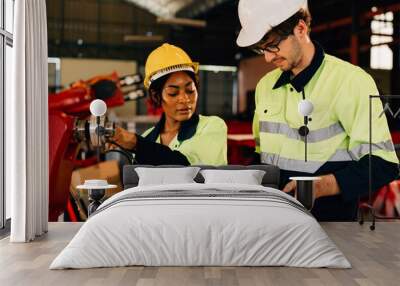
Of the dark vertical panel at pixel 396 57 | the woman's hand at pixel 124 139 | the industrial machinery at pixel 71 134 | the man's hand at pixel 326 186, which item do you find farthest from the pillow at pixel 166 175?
the dark vertical panel at pixel 396 57

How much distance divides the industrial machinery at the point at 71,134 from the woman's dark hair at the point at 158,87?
0.55ft

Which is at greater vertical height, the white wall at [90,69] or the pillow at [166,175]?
the white wall at [90,69]

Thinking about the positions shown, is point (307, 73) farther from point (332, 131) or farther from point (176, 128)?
point (176, 128)

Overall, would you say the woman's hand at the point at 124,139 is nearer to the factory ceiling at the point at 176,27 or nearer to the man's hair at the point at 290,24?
the factory ceiling at the point at 176,27

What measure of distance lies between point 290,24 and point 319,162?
1.35 meters

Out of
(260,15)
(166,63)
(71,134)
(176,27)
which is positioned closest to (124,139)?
(71,134)

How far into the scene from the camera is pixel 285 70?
529 centimetres

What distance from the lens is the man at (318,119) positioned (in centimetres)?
510

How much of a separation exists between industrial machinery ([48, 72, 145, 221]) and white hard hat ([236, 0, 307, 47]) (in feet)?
3.88

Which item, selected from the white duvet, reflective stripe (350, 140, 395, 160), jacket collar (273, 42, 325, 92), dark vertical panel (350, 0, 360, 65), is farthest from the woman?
the white duvet

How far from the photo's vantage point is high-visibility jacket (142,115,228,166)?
5383 millimetres

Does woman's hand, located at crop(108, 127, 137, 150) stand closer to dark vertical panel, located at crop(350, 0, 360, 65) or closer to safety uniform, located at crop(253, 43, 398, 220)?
safety uniform, located at crop(253, 43, 398, 220)

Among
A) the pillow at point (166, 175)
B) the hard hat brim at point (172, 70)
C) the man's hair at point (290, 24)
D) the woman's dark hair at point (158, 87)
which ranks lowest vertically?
the pillow at point (166, 175)

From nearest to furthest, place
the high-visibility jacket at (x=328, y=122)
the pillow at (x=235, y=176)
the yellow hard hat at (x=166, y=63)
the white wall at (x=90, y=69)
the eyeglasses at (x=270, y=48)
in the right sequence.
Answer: the pillow at (x=235, y=176) < the high-visibility jacket at (x=328, y=122) < the eyeglasses at (x=270, y=48) < the yellow hard hat at (x=166, y=63) < the white wall at (x=90, y=69)
